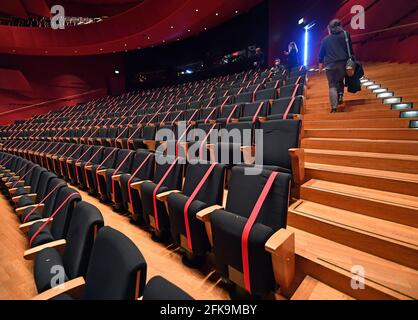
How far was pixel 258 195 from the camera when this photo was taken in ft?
1.04

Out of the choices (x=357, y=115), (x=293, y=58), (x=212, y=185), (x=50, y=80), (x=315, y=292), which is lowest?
(x=315, y=292)

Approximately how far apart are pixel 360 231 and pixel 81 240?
1.11ft

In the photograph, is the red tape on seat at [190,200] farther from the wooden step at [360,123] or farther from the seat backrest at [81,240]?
the wooden step at [360,123]

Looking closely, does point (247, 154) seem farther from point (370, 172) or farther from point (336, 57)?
point (336, 57)

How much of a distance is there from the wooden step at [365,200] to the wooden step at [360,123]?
0.79 ft

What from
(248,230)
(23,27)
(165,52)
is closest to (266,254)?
(248,230)

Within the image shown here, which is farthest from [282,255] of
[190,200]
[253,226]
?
[190,200]

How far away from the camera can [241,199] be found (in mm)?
338

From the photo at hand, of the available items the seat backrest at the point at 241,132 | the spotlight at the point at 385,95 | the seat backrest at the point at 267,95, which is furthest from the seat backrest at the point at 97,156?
the spotlight at the point at 385,95

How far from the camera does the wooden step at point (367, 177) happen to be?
367mm

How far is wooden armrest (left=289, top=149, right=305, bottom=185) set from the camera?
0.41 m

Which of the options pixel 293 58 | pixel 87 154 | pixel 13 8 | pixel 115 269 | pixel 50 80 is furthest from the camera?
pixel 50 80
